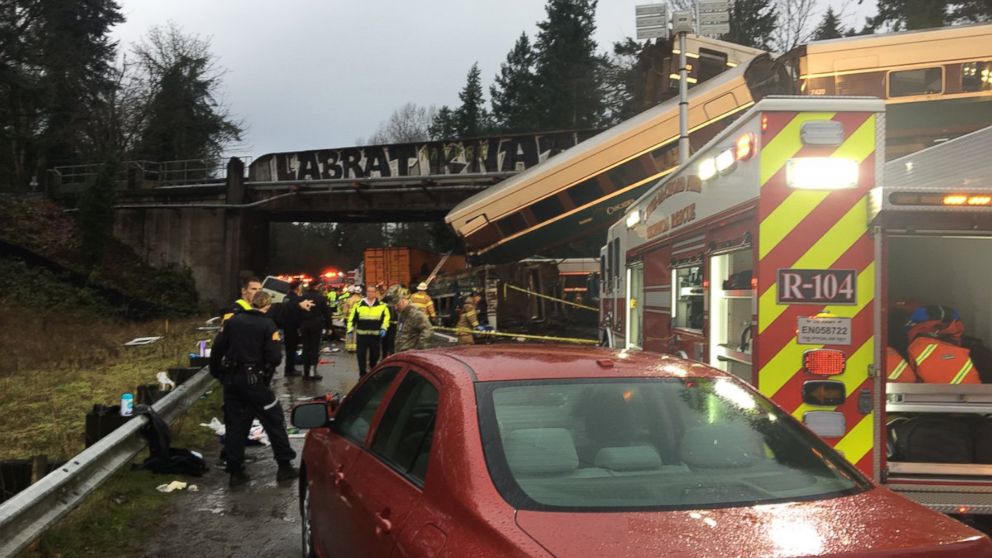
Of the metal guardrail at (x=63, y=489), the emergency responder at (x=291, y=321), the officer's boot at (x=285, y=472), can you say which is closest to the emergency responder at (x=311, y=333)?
the emergency responder at (x=291, y=321)

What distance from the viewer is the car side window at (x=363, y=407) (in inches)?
141

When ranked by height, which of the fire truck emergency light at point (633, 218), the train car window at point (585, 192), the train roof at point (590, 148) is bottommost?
the fire truck emergency light at point (633, 218)

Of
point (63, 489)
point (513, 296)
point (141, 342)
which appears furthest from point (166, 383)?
point (513, 296)

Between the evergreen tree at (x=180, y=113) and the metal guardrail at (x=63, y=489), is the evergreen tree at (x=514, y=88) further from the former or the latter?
the metal guardrail at (x=63, y=489)

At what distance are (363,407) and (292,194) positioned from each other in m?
29.3

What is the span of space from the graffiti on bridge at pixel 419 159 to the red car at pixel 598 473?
2574cm

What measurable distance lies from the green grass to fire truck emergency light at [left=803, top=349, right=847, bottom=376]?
4.37m

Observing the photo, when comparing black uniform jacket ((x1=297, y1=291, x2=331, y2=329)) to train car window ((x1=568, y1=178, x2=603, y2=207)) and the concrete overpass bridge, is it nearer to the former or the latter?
train car window ((x1=568, y1=178, x2=603, y2=207))

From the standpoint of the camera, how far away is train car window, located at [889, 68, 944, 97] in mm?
10781

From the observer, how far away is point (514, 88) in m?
65.4

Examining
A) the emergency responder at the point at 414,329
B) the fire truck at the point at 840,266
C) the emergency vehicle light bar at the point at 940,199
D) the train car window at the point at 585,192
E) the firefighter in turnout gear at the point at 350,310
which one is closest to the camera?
the emergency vehicle light bar at the point at 940,199

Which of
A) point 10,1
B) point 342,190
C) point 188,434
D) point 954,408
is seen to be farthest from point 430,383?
point 10,1

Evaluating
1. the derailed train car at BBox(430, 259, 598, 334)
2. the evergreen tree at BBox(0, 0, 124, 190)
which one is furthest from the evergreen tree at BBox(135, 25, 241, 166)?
the derailed train car at BBox(430, 259, 598, 334)

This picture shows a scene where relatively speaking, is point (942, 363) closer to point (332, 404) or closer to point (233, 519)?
point (332, 404)
